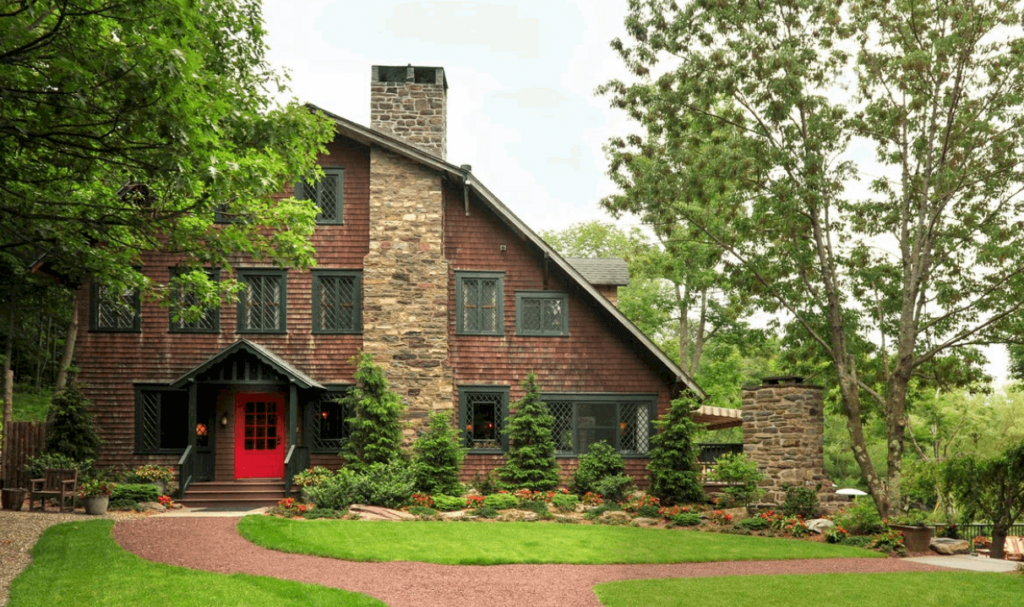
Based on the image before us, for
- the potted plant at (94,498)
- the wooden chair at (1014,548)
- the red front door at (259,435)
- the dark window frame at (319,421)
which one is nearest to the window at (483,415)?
the dark window frame at (319,421)

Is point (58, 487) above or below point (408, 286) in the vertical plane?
below

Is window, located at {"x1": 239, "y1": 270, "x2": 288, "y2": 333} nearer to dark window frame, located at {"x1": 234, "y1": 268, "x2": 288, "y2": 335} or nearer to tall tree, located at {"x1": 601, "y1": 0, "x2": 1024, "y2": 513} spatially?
dark window frame, located at {"x1": 234, "y1": 268, "x2": 288, "y2": 335}

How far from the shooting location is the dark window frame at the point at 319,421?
1806 centimetres

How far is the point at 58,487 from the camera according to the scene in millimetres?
15117

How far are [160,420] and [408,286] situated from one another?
6248 mm

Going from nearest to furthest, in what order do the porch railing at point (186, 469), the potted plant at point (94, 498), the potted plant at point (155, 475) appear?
the potted plant at point (94, 498)
the porch railing at point (186, 469)
the potted plant at point (155, 475)

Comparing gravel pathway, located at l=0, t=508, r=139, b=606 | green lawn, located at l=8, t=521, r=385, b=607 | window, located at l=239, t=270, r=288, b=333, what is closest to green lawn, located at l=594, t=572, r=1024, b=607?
green lawn, located at l=8, t=521, r=385, b=607

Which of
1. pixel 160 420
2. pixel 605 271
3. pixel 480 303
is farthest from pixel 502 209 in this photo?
pixel 160 420

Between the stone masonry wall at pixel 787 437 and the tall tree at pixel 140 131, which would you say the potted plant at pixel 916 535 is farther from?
the tall tree at pixel 140 131

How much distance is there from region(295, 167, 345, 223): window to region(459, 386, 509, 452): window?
16.3 ft

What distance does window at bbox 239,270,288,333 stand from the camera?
60.4 feet

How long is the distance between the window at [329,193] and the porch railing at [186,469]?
5.85 metres

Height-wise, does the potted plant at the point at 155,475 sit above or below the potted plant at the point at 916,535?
above

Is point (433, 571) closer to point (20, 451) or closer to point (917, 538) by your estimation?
point (917, 538)
